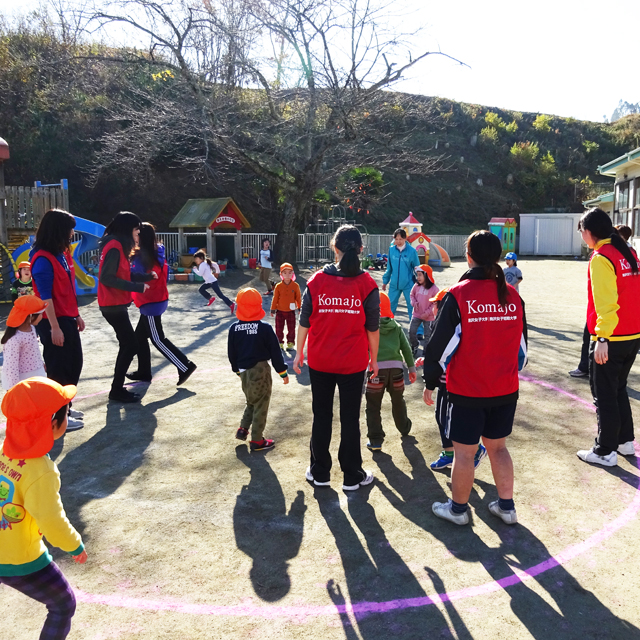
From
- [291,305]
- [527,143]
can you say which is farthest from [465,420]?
[527,143]

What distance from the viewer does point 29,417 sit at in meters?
2.14

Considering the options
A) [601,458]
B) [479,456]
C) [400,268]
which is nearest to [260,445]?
[479,456]

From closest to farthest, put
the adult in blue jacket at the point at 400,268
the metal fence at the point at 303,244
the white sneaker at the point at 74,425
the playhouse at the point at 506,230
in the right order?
the white sneaker at the point at 74,425
the adult in blue jacket at the point at 400,268
the metal fence at the point at 303,244
the playhouse at the point at 506,230

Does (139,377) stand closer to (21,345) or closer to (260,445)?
(21,345)

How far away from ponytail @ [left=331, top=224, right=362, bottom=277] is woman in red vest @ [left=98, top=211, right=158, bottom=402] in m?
2.73

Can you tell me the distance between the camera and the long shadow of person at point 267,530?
10.0 ft

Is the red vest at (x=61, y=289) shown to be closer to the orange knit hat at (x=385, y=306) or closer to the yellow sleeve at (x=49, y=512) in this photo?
the orange knit hat at (x=385, y=306)

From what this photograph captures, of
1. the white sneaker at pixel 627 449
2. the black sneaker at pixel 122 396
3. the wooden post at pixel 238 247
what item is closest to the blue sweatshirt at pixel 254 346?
the black sneaker at pixel 122 396

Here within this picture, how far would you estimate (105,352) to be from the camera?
8.98 metres

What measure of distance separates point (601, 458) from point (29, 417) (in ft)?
13.6

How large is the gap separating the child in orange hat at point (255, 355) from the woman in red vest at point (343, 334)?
802mm

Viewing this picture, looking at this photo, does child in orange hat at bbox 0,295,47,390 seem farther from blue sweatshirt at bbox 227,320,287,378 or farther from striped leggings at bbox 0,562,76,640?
striped leggings at bbox 0,562,76,640

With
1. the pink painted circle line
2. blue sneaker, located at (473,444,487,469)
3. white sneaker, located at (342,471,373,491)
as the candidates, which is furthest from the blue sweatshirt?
the pink painted circle line

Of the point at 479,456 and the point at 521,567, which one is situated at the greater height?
the point at 479,456
